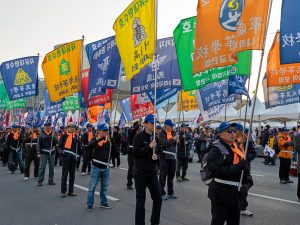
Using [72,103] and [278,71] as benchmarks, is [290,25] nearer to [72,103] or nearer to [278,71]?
[278,71]

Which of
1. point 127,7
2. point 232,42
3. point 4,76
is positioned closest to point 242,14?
point 232,42

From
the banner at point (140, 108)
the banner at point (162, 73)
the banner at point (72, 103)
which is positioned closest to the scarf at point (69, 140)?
the banner at point (162, 73)

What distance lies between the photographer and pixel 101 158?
8102mm

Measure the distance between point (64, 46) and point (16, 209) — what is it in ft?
22.7

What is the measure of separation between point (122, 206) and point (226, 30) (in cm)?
436

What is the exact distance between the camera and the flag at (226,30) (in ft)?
21.0

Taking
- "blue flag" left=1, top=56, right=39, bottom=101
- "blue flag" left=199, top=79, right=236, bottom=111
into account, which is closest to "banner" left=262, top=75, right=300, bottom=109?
"blue flag" left=199, top=79, right=236, bottom=111

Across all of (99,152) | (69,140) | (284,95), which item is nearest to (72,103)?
(69,140)

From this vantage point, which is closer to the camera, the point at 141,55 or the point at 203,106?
the point at 141,55

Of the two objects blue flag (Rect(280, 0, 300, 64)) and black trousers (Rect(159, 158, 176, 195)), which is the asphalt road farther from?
blue flag (Rect(280, 0, 300, 64))

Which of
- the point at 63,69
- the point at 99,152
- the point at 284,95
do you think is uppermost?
the point at 63,69

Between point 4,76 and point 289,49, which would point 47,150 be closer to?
point 4,76

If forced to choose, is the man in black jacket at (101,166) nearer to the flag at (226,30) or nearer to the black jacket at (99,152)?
the black jacket at (99,152)

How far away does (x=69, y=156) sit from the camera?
9.78 meters
